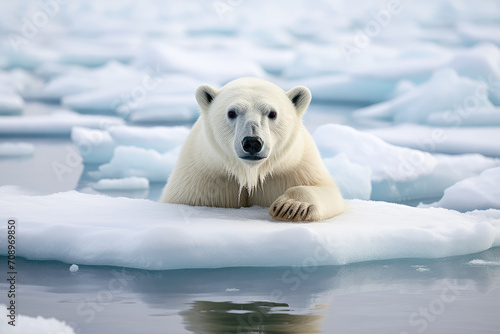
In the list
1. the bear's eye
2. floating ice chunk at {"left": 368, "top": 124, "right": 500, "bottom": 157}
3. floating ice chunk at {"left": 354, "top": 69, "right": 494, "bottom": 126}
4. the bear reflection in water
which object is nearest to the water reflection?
the bear reflection in water

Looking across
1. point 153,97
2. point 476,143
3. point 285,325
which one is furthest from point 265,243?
point 153,97

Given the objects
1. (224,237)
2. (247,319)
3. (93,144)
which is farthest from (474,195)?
(93,144)

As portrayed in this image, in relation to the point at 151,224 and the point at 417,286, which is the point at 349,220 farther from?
the point at 151,224

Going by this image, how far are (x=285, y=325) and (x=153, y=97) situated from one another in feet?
37.1

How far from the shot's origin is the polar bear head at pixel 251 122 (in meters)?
4.36

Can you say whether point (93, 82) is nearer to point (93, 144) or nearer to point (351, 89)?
point (351, 89)

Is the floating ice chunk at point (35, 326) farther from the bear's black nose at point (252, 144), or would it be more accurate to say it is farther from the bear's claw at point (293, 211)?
the bear's claw at point (293, 211)

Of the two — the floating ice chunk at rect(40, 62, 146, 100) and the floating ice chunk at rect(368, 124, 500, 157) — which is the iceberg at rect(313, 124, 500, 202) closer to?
the floating ice chunk at rect(368, 124, 500, 157)

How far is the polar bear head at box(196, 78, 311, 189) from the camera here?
436 cm

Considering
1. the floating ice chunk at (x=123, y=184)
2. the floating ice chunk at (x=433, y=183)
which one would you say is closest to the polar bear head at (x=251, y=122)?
the floating ice chunk at (x=433, y=183)

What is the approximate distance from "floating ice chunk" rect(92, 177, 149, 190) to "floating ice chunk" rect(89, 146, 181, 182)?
0.42 m

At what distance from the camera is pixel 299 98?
4.95m

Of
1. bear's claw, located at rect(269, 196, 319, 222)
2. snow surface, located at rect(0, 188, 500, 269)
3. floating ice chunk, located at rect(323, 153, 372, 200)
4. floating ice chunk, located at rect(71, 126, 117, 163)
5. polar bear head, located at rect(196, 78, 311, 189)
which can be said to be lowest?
snow surface, located at rect(0, 188, 500, 269)

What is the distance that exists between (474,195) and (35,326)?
431 centimetres
